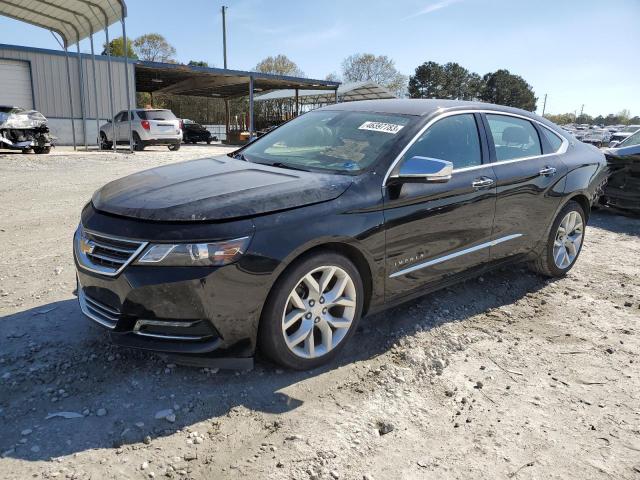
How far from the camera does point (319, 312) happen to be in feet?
9.66

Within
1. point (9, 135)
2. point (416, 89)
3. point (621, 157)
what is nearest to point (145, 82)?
point (9, 135)

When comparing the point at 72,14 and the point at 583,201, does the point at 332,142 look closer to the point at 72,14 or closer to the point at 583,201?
the point at 583,201

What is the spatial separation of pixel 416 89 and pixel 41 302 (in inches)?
2783

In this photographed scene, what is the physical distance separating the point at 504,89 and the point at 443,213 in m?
81.9

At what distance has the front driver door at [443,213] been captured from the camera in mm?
3252

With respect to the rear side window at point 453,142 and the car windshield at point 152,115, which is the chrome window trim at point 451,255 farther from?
the car windshield at point 152,115

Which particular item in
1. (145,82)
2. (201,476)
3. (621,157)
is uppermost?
(145,82)

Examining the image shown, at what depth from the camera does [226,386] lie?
110 inches

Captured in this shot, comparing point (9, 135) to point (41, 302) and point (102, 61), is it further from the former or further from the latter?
point (41, 302)

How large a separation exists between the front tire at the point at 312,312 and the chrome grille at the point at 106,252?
2.49 ft

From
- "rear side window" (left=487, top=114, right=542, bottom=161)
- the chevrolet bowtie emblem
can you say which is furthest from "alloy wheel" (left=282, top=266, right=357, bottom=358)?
"rear side window" (left=487, top=114, right=542, bottom=161)

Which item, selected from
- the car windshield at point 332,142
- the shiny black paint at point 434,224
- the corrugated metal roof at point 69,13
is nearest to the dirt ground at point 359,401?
the shiny black paint at point 434,224

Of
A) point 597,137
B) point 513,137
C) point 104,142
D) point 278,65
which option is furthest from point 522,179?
point 278,65

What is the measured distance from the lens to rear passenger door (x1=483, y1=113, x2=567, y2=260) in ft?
13.2
